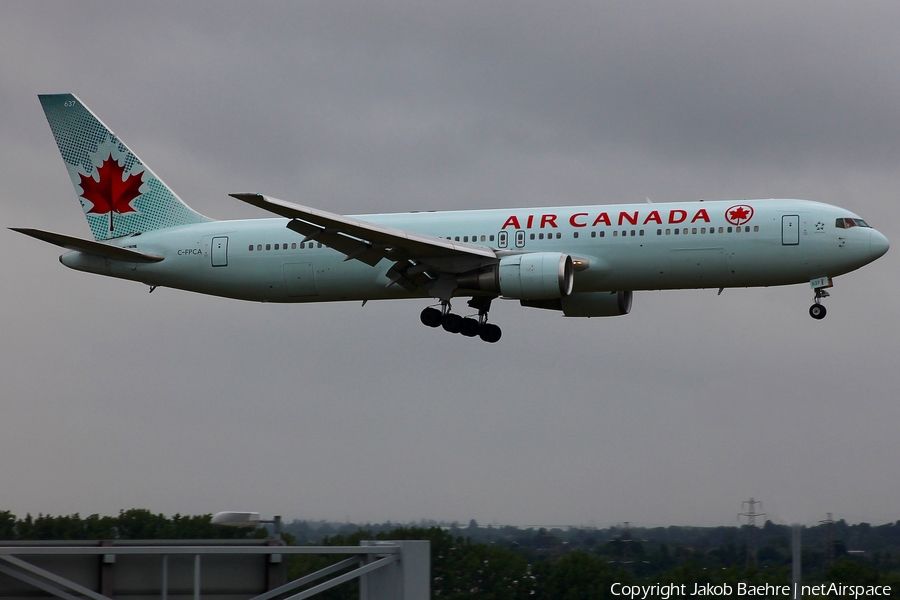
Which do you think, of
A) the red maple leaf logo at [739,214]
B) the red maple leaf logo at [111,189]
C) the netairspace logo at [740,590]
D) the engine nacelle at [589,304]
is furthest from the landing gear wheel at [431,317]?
the netairspace logo at [740,590]

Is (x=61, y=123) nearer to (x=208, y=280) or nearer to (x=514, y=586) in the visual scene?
Result: (x=208, y=280)

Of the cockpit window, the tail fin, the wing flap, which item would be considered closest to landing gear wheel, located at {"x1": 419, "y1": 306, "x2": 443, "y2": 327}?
the wing flap

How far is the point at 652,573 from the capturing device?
75.0 metres

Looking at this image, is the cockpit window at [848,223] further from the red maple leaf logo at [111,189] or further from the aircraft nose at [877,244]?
the red maple leaf logo at [111,189]

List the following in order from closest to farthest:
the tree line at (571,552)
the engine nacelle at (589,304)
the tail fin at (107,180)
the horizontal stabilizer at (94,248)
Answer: the horizontal stabilizer at (94,248)
the engine nacelle at (589,304)
the tail fin at (107,180)
the tree line at (571,552)

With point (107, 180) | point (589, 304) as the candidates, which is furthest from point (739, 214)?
point (107, 180)

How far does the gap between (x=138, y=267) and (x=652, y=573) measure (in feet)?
141

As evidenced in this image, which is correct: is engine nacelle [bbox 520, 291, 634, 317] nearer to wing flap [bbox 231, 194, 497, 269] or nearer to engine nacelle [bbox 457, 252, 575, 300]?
engine nacelle [bbox 457, 252, 575, 300]

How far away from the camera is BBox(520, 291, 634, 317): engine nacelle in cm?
4600

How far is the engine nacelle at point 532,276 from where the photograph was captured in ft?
131

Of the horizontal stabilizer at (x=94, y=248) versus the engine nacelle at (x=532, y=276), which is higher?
the horizontal stabilizer at (x=94, y=248)

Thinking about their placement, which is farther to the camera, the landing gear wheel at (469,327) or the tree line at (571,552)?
the tree line at (571,552)

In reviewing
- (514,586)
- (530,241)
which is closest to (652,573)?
(514,586)

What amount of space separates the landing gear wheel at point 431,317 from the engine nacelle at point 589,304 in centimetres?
374
